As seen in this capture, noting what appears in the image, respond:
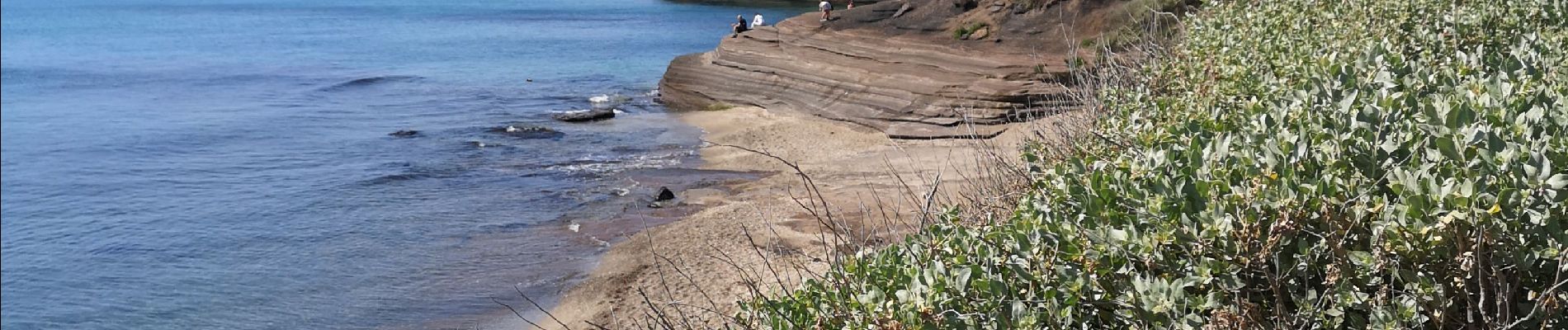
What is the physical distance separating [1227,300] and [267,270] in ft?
38.9

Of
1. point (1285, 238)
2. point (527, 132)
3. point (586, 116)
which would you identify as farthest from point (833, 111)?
point (1285, 238)

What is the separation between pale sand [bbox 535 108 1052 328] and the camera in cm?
985

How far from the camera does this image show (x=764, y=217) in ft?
26.6

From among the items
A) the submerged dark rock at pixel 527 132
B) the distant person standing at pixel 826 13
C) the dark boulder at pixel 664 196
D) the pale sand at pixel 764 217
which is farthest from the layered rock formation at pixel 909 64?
the dark boulder at pixel 664 196

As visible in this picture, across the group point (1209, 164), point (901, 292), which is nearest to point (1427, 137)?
point (1209, 164)

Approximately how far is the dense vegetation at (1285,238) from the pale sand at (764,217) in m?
1.85

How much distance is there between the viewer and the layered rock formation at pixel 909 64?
19.2 m

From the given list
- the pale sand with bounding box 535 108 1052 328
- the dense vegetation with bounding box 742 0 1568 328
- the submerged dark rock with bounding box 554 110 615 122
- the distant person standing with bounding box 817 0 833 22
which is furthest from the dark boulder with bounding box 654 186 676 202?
the dense vegetation with bounding box 742 0 1568 328

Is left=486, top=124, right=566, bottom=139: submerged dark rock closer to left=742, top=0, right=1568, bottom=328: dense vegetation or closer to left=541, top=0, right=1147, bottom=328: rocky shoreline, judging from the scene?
left=541, top=0, right=1147, bottom=328: rocky shoreline

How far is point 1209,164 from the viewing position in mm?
3559

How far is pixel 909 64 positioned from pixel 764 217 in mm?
13153

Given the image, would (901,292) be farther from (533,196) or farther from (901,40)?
(901,40)

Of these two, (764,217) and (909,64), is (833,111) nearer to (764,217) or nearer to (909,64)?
(909,64)

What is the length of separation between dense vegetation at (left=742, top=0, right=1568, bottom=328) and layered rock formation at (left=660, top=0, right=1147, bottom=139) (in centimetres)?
1335
